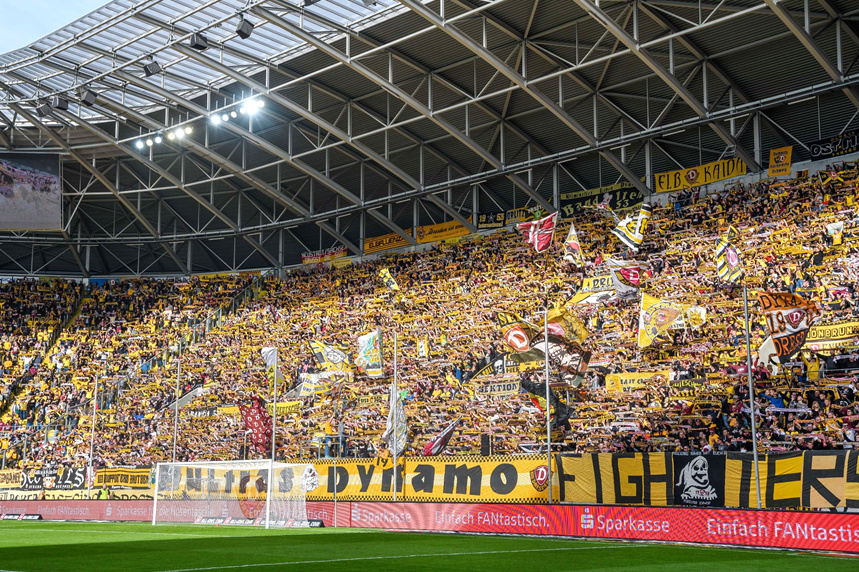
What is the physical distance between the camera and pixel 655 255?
35125 millimetres

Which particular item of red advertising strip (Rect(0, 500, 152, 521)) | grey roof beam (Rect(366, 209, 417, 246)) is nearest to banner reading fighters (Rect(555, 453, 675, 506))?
red advertising strip (Rect(0, 500, 152, 521))

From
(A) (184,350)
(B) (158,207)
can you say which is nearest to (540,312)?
(A) (184,350)

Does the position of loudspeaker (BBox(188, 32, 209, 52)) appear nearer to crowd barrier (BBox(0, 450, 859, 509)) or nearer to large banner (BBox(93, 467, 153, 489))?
crowd barrier (BBox(0, 450, 859, 509))

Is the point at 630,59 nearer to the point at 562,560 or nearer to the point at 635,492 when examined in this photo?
the point at 635,492

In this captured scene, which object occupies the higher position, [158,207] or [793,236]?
[158,207]

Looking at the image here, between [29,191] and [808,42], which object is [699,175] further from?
[29,191]

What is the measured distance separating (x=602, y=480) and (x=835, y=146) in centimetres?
1831

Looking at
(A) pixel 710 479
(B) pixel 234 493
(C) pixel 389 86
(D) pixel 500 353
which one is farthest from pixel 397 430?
(C) pixel 389 86

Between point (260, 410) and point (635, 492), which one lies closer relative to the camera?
point (635, 492)

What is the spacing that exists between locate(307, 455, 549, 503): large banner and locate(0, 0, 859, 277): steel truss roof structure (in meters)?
13.8

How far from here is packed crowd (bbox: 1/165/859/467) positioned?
2583 cm

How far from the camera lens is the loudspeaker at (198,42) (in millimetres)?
31719

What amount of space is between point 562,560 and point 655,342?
1522 cm

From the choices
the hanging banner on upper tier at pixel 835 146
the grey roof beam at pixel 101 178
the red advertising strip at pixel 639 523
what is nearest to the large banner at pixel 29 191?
the grey roof beam at pixel 101 178
